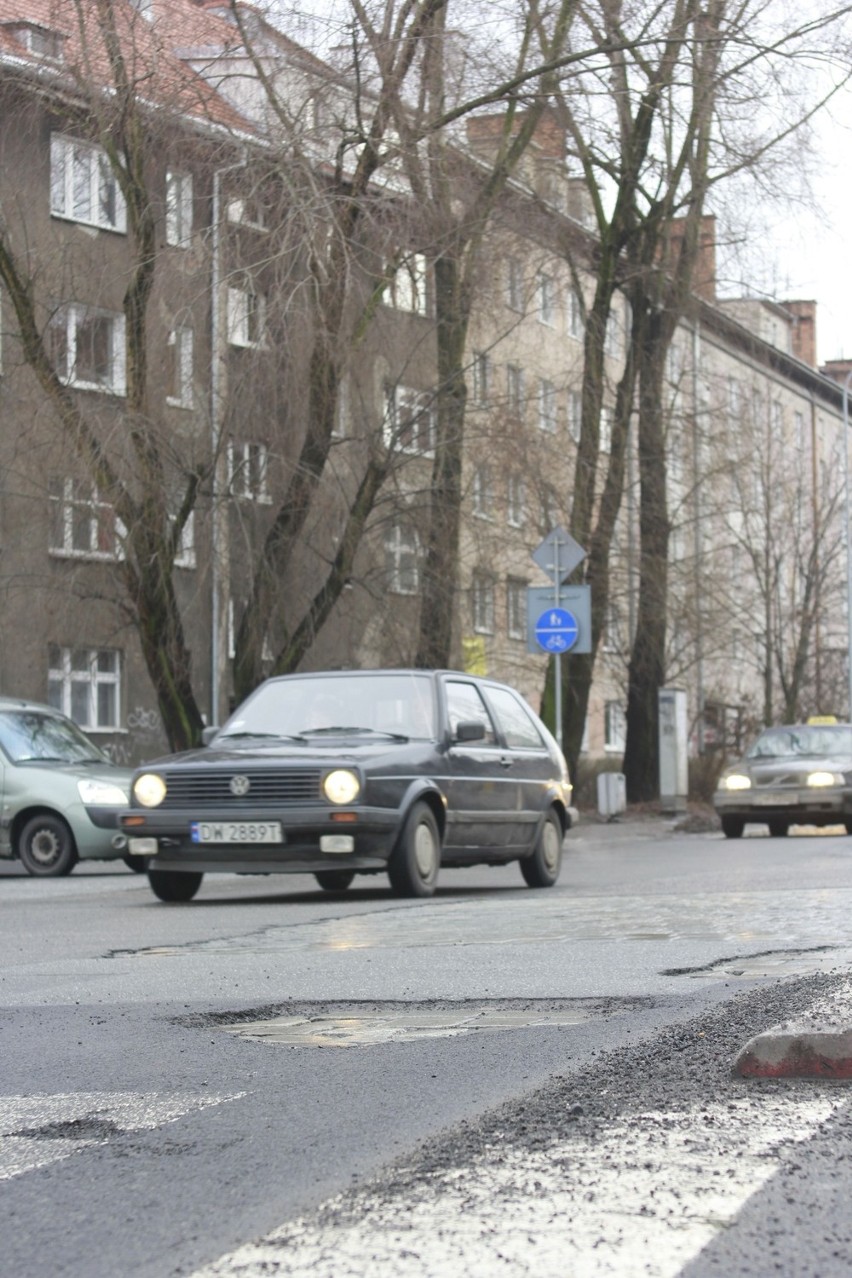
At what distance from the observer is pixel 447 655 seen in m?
26.5

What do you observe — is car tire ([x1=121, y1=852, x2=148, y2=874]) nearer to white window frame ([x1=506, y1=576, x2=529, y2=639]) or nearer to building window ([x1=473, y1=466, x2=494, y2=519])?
building window ([x1=473, y1=466, x2=494, y2=519])

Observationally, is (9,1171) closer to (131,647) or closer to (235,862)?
(235,862)

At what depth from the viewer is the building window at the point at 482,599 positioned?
2755 centimetres

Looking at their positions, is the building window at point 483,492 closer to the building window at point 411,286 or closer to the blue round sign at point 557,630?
the blue round sign at point 557,630

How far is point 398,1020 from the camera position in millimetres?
7566

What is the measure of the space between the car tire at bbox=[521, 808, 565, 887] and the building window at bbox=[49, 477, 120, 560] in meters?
7.80

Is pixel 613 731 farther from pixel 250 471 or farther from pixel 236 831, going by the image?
pixel 236 831

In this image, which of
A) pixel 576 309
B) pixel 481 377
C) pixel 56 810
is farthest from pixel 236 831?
pixel 576 309

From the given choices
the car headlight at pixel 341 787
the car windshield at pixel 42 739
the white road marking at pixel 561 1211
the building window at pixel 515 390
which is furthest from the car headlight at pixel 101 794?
the white road marking at pixel 561 1211

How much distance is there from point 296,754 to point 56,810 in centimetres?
564

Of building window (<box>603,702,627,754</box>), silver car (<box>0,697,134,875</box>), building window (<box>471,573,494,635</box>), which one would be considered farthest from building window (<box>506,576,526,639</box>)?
building window (<box>603,702,627,754</box>)

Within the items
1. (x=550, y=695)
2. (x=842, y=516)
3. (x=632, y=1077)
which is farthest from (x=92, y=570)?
(x=842, y=516)

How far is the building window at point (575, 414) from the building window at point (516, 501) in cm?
226

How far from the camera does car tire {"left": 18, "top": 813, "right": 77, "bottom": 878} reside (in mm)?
19469
